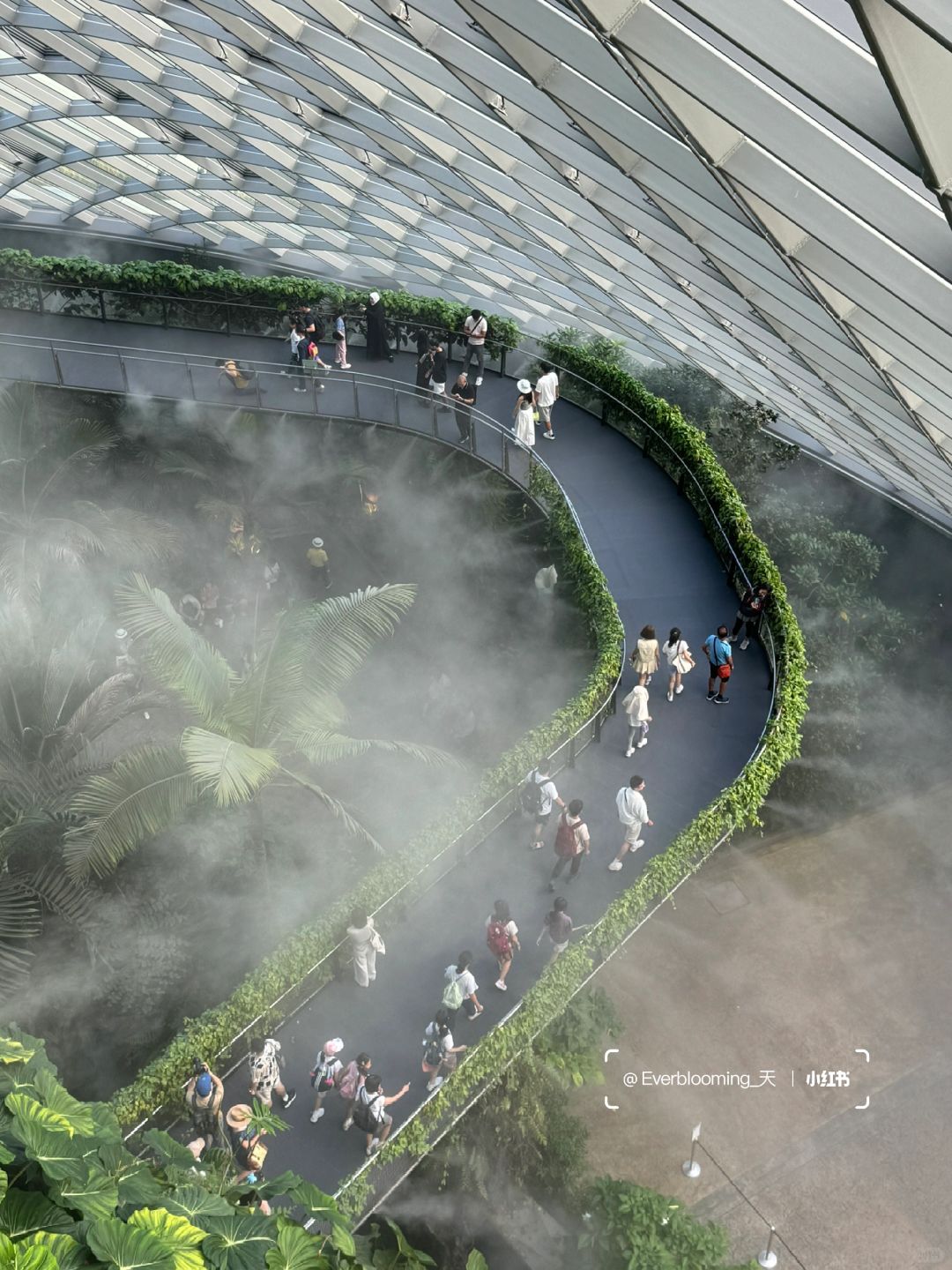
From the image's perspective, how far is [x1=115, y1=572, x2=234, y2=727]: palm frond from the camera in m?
15.5

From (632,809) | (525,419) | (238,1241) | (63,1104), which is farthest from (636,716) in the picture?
(63,1104)

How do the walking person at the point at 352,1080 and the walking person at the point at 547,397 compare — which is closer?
the walking person at the point at 352,1080

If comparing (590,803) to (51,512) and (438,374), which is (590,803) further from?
(51,512)

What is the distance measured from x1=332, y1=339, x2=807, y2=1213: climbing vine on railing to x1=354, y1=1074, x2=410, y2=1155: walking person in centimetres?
16

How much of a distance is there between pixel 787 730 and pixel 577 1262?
8.44 metres

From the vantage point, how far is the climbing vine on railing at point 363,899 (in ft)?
43.1

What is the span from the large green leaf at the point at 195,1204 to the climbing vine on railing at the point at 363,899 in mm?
3973

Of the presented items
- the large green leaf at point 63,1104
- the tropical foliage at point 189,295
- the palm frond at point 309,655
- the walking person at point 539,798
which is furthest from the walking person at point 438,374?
→ the large green leaf at point 63,1104

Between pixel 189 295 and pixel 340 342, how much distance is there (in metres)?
4.06

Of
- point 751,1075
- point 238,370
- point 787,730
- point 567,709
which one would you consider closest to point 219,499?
point 238,370

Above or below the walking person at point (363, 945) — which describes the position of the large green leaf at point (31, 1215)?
above

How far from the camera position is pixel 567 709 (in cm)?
1627

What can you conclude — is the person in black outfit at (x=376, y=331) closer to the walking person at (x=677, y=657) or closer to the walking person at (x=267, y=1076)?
the walking person at (x=677, y=657)

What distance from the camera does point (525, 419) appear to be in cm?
2069
